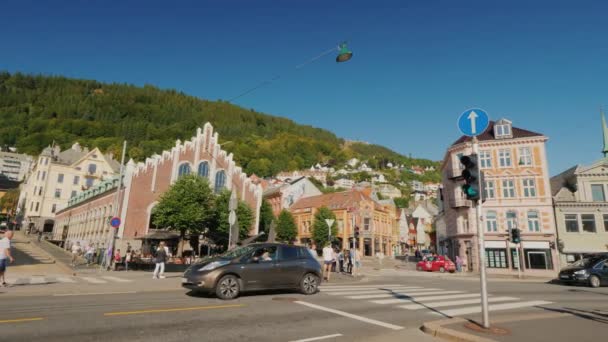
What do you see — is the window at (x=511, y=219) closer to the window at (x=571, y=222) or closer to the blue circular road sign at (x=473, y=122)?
the window at (x=571, y=222)

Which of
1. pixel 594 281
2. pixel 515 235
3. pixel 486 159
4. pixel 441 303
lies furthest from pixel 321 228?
pixel 441 303

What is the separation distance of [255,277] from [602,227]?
3918cm

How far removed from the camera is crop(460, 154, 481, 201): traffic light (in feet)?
25.0

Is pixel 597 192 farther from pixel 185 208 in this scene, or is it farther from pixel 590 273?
pixel 185 208

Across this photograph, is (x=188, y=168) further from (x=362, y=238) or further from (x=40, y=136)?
(x=40, y=136)

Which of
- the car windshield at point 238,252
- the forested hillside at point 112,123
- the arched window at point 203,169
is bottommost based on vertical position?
the car windshield at point 238,252

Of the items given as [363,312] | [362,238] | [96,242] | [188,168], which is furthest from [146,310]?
[362,238]

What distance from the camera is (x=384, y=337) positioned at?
6.67 meters

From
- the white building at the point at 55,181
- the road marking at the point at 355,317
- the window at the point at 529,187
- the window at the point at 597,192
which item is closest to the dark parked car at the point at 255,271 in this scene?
the road marking at the point at 355,317

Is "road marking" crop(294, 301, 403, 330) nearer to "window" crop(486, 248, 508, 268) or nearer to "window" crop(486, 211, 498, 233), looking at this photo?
"window" crop(486, 248, 508, 268)

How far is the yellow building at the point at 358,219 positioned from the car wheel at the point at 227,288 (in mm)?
49014

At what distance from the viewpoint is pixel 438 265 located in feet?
115

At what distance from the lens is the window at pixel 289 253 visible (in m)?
12.0

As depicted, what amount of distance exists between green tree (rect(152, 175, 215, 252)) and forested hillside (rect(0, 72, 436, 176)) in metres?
89.2
